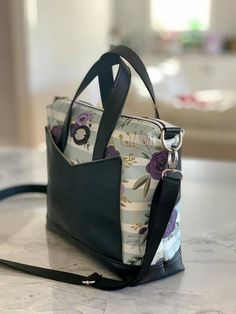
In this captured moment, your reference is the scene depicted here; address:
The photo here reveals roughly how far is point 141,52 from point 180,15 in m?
0.50

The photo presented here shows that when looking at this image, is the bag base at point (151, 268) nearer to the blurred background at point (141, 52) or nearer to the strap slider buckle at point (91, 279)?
the strap slider buckle at point (91, 279)

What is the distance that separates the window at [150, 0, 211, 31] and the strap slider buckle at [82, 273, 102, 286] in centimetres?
426

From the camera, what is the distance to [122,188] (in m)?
0.63

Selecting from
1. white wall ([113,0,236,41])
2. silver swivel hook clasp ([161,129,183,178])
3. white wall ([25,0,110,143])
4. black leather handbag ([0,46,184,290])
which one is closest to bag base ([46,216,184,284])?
black leather handbag ([0,46,184,290])

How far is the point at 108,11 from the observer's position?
170 inches

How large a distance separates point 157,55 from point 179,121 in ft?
8.86

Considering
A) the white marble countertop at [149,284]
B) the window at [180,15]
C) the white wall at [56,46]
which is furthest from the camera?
the window at [180,15]

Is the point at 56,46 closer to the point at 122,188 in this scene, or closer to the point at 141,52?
the point at 141,52

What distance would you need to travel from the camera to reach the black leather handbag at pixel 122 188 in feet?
2.03

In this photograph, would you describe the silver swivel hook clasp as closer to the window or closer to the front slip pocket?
the front slip pocket

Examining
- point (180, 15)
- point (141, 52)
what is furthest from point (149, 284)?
point (180, 15)

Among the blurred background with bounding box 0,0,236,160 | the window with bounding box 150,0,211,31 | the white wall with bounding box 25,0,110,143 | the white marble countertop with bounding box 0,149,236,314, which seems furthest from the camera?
the window with bounding box 150,0,211,31

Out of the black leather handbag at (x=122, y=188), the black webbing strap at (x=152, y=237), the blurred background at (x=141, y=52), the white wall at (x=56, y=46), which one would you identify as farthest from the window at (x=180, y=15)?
the black webbing strap at (x=152, y=237)

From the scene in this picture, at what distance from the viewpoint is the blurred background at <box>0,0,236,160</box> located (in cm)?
195
